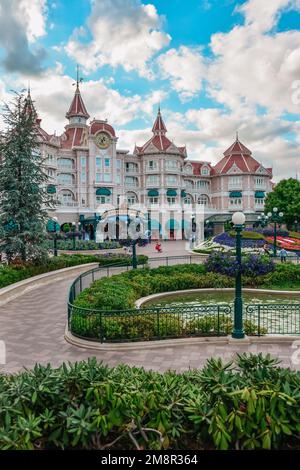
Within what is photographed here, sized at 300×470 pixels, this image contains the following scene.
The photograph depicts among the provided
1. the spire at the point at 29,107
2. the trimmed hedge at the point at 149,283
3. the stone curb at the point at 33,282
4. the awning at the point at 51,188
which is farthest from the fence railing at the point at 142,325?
the awning at the point at 51,188

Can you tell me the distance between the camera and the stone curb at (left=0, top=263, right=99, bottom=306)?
46.9ft

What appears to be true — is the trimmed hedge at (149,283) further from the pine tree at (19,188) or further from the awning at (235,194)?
the awning at (235,194)

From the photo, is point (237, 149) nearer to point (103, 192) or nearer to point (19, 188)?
point (103, 192)

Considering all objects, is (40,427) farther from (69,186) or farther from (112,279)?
(69,186)

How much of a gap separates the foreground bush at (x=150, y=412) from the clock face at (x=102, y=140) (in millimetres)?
48166

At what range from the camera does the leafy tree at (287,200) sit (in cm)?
4798

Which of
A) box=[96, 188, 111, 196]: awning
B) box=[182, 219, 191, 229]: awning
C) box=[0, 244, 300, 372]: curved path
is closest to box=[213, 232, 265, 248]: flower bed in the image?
box=[182, 219, 191, 229]: awning

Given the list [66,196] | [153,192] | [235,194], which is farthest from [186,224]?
[66,196]

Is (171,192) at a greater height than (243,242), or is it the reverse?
(171,192)

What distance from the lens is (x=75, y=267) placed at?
72.8ft

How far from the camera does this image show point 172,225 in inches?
2154

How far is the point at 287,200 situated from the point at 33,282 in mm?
42678

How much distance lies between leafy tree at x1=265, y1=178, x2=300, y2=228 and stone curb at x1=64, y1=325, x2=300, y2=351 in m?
42.3

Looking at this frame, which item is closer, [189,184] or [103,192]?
[103,192]
